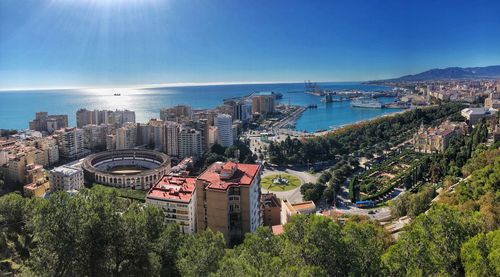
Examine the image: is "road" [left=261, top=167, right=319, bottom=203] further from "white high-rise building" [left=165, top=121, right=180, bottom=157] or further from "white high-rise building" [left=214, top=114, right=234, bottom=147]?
"white high-rise building" [left=214, top=114, right=234, bottom=147]

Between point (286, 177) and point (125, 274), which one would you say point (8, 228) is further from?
point (286, 177)

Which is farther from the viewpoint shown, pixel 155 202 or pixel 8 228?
pixel 155 202

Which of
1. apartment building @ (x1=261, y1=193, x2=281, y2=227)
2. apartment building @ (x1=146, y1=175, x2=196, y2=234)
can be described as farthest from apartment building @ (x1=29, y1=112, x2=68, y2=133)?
apartment building @ (x1=261, y1=193, x2=281, y2=227)

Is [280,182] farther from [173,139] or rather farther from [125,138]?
[125,138]

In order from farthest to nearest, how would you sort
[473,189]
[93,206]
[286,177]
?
[286,177] < [473,189] < [93,206]

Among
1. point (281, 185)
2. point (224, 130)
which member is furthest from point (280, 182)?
point (224, 130)

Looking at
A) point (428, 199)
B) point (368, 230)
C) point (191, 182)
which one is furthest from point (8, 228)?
point (428, 199)
